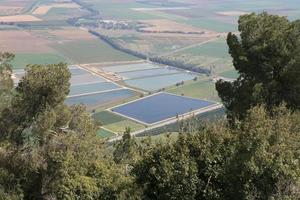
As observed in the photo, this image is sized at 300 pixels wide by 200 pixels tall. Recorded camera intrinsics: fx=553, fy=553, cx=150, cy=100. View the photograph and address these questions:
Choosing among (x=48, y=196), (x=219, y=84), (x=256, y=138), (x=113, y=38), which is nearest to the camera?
(x=256, y=138)

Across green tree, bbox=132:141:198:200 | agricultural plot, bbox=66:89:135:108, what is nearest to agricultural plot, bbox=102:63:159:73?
agricultural plot, bbox=66:89:135:108

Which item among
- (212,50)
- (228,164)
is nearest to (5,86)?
(228,164)

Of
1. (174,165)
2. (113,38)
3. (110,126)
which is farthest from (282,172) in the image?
(113,38)

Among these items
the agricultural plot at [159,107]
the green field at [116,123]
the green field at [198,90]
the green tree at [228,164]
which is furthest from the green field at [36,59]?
the green tree at [228,164]

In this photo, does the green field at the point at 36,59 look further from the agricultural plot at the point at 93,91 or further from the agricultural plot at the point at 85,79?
the agricultural plot at the point at 85,79

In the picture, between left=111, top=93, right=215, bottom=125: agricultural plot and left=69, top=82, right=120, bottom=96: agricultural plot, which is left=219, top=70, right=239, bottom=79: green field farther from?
left=69, top=82, right=120, bottom=96: agricultural plot

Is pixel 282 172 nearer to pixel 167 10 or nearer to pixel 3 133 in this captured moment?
pixel 3 133
